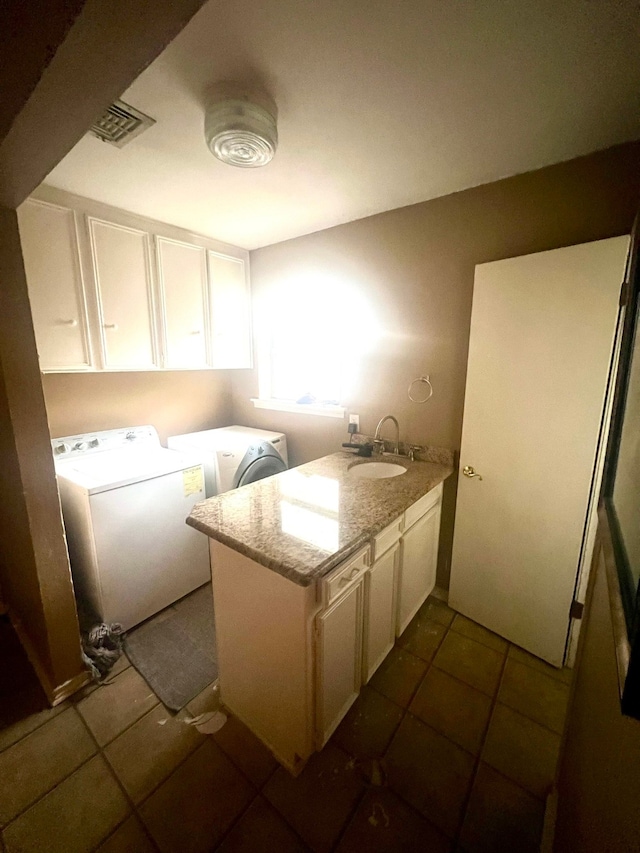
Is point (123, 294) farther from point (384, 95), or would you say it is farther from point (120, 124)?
point (384, 95)

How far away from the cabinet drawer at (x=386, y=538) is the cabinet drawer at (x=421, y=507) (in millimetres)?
78

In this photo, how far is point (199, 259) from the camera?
2.45 m

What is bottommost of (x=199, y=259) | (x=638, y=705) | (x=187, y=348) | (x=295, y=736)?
(x=295, y=736)

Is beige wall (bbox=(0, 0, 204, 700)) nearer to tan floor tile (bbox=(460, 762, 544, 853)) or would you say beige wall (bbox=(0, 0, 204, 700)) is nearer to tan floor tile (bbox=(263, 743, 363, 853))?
tan floor tile (bbox=(263, 743, 363, 853))

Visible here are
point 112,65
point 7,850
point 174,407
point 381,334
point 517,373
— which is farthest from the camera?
point 174,407

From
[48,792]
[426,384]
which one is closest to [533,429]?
[426,384]

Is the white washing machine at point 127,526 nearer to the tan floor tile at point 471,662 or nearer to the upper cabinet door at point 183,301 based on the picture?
the upper cabinet door at point 183,301

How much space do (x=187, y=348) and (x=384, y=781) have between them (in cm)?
258

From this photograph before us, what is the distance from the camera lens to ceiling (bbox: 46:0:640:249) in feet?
2.87

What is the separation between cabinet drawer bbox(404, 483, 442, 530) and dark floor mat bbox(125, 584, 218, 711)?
1.24 m

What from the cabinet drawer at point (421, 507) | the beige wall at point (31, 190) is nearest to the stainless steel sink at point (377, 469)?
the cabinet drawer at point (421, 507)

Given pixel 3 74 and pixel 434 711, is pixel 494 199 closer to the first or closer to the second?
pixel 3 74

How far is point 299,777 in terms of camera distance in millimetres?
1244

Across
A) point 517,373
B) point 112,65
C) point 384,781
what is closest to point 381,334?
point 517,373
